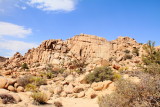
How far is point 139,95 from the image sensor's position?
4465 mm

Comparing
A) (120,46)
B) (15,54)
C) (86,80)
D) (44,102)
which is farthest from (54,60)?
(44,102)

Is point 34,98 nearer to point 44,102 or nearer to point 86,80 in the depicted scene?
point 44,102

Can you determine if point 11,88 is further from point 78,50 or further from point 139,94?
point 78,50

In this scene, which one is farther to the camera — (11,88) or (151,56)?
(151,56)

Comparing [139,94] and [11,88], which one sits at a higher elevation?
[139,94]

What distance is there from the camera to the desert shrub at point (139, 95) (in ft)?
13.5

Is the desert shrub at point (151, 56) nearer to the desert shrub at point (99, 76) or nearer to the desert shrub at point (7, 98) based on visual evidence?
the desert shrub at point (99, 76)

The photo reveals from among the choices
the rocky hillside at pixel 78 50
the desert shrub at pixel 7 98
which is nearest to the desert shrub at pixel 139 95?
the desert shrub at pixel 7 98

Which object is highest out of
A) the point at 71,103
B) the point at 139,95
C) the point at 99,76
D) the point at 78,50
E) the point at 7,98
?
the point at 78,50

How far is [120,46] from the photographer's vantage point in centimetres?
5212

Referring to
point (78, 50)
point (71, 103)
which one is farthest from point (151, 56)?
point (78, 50)

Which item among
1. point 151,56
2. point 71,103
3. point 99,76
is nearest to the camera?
point 71,103

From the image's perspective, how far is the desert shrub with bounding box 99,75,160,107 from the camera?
4102 millimetres

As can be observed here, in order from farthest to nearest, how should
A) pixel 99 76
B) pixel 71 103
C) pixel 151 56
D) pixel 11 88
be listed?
pixel 151 56 → pixel 99 76 → pixel 11 88 → pixel 71 103
